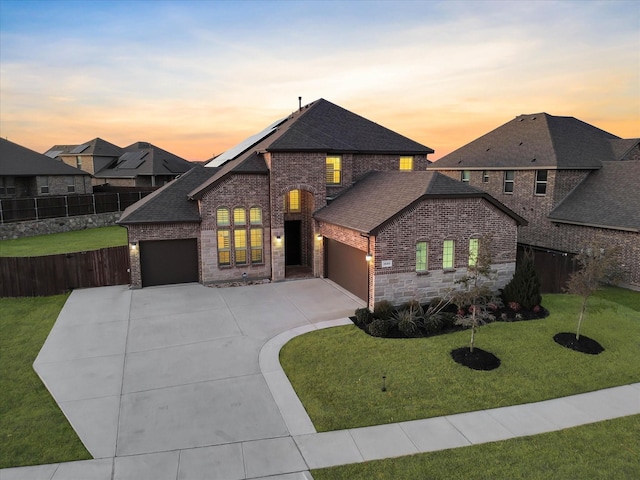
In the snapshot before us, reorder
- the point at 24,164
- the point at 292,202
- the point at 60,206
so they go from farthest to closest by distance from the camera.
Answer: the point at 24,164, the point at 60,206, the point at 292,202

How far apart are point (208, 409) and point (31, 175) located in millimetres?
39910

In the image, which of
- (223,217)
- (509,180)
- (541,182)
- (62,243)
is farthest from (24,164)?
(541,182)

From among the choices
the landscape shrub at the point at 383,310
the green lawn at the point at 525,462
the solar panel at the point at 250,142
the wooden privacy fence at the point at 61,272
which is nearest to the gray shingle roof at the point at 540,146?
the solar panel at the point at 250,142

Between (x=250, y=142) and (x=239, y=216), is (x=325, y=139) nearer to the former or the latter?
(x=239, y=216)

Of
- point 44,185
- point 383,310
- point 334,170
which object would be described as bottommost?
point 383,310

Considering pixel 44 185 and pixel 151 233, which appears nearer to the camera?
pixel 151 233

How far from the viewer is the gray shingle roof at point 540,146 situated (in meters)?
26.0

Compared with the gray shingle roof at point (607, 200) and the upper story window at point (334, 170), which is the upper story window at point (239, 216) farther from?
the gray shingle roof at point (607, 200)

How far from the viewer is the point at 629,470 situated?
7.65m

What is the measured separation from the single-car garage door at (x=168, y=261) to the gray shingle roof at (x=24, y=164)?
2716 cm

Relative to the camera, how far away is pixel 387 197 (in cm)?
1825

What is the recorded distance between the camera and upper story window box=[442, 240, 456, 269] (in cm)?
1722

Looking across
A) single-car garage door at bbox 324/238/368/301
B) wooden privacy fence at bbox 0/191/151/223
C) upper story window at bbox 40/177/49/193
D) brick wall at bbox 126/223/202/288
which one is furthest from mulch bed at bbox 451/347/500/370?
upper story window at bbox 40/177/49/193

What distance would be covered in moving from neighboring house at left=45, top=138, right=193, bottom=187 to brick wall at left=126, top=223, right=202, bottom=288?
120 feet
